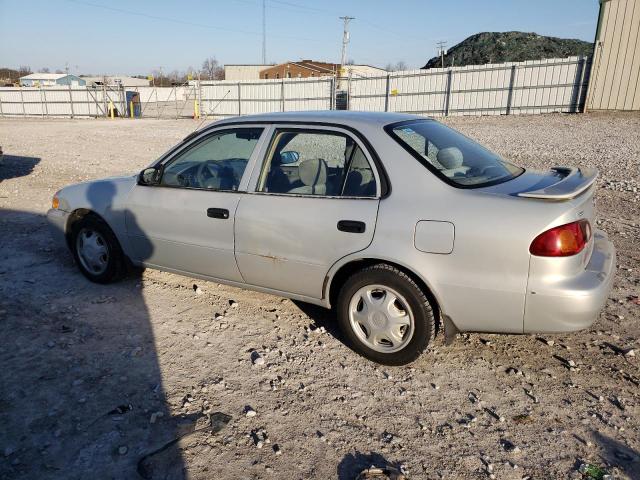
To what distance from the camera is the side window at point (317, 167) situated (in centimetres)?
340

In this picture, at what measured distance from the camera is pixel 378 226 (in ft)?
10.5

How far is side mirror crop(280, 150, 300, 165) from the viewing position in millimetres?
3846

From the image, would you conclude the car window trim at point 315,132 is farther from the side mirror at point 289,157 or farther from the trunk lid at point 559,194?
the trunk lid at point 559,194

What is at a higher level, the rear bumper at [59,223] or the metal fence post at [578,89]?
the metal fence post at [578,89]

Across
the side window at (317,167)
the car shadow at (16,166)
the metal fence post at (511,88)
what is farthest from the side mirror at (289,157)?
the metal fence post at (511,88)

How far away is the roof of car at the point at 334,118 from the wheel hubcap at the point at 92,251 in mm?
1750

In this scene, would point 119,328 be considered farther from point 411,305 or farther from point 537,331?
point 537,331

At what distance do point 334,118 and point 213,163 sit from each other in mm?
1284

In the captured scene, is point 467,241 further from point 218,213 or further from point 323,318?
point 218,213

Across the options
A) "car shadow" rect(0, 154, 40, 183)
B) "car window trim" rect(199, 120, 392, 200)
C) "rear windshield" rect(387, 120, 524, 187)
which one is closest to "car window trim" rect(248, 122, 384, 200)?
"car window trim" rect(199, 120, 392, 200)

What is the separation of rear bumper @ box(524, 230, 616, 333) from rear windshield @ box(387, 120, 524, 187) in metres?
0.80

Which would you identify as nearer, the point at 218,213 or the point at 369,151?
the point at 369,151

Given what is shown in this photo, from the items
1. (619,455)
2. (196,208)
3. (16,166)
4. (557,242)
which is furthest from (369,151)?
(16,166)

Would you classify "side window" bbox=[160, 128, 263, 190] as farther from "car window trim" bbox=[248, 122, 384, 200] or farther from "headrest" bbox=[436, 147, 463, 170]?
"headrest" bbox=[436, 147, 463, 170]
